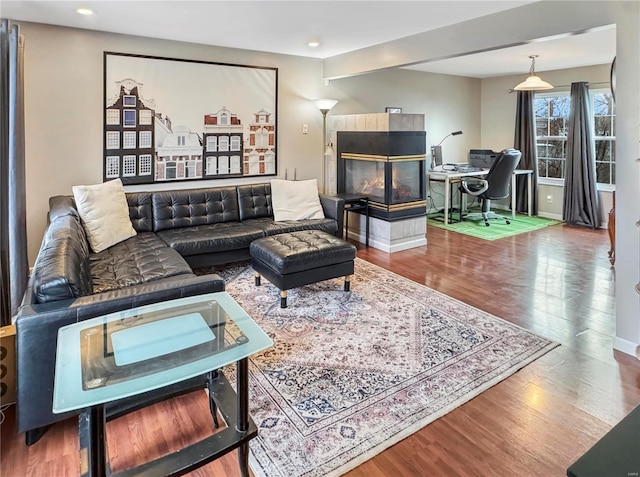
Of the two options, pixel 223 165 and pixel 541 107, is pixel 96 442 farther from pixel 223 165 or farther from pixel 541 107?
pixel 541 107

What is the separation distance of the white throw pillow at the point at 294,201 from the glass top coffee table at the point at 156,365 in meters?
2.66

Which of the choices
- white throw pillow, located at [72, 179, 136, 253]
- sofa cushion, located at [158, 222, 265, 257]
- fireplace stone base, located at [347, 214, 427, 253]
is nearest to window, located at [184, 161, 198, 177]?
sofa cushion, located at [158, 222, 265, 257]

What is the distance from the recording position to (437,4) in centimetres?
320

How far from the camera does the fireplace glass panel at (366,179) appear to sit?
499cm

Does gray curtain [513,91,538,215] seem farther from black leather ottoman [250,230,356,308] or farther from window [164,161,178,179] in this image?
window [164,161,178,179]

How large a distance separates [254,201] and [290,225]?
1.99 ft

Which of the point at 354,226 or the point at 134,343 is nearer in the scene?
the point at 134,343

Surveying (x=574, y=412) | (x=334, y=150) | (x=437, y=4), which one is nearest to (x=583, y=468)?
(x=574, y=412)

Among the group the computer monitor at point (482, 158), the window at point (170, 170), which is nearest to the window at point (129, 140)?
the window at point (170, 170)

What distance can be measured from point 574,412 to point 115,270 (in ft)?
9.29

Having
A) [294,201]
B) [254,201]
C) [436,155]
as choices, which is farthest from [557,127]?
[254,201]

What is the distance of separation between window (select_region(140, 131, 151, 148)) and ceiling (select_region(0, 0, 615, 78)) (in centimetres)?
94

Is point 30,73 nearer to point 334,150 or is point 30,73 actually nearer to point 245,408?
point 334,150

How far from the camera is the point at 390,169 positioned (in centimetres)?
484
